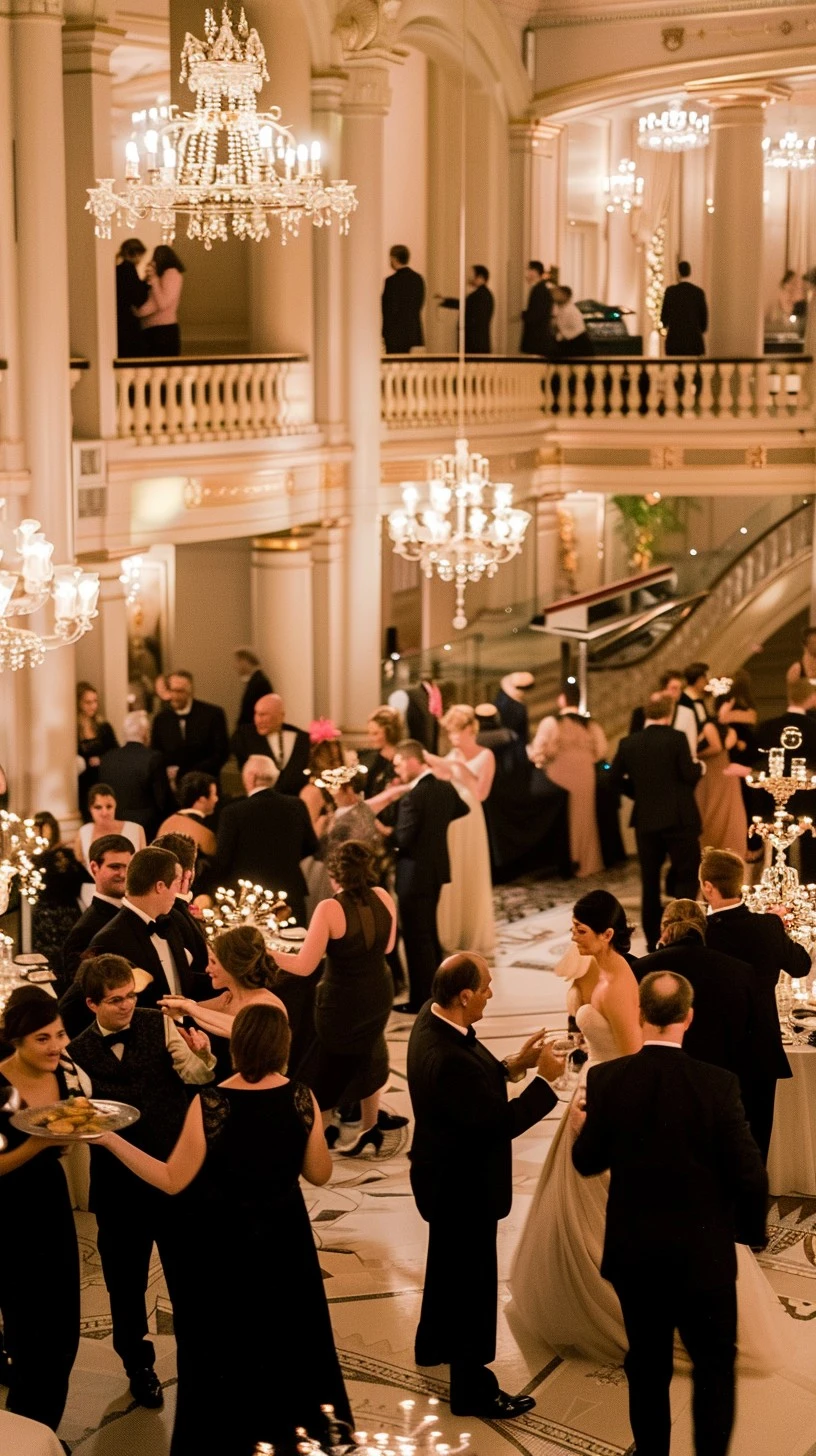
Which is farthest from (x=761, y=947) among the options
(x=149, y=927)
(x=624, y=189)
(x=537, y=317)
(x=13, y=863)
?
(x=624, y=189)

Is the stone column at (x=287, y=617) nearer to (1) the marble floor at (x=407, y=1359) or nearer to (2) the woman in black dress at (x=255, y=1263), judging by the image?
(1) the marble floor at (x=407, y=1359)

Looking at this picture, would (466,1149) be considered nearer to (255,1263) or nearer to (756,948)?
(255,1263)

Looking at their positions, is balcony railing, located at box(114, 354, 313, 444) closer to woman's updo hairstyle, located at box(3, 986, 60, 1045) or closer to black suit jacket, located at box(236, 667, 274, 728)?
black suit jacket, located at box(236, 667, 274, 728)

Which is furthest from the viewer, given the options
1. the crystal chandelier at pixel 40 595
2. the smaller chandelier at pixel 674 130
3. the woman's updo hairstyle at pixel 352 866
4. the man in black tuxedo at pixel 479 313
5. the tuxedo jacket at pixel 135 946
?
the smaller chandelier at pixel 674 130

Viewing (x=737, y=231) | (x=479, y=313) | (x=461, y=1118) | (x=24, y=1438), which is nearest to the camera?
(x=24, y=1438)

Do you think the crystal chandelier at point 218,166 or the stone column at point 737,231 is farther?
the stone column at point 737,231

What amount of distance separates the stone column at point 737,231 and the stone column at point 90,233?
23.9ft

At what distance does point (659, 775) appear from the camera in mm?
10289

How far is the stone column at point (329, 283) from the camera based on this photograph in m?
13.2

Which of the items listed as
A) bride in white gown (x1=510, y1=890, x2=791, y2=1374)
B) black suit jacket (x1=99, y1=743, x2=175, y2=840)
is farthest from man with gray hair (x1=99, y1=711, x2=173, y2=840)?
bride in white gown (x1=510, y1=890, x2=791, y2=1374)

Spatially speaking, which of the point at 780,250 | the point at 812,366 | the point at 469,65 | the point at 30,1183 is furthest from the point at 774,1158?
the point at 780,250

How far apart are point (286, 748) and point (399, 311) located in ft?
15.4

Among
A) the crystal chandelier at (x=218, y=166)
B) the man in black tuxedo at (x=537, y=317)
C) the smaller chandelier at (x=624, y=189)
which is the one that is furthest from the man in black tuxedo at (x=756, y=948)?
the smaller chandelier at (x=624, y=189)

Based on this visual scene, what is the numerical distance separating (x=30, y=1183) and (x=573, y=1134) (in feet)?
5.06
